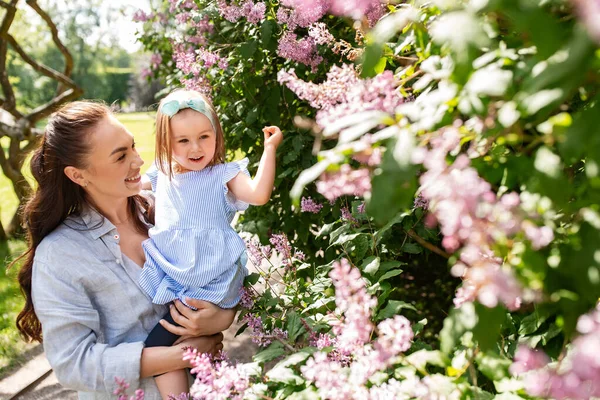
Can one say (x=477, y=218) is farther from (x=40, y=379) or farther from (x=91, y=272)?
(x=40, y=379)

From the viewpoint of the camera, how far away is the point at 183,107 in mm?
2045

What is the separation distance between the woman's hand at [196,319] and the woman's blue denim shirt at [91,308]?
0.12 meters

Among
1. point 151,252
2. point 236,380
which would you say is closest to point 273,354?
point 236,380

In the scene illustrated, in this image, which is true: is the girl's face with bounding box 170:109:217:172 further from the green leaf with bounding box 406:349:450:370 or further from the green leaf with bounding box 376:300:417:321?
the green leaf with bounding box 406:349:450:370

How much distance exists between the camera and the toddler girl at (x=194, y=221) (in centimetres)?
202

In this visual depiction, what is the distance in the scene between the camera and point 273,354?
4.97 ft

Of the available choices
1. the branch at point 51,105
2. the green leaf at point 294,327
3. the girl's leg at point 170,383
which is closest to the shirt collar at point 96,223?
the girl's leg at point 170,383

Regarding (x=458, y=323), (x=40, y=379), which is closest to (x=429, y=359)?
(x=458, y=323)

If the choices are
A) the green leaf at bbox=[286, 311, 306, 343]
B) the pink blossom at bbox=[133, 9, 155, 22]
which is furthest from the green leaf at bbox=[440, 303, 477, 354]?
the pink blossom at bbox=[133, 9, 155, 22]

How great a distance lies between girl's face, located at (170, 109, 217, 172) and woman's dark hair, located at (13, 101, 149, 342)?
0.30 meters

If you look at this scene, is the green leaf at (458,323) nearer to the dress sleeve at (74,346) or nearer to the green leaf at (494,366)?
the green leaf at (494,366)

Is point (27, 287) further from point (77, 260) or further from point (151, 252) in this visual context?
point (151, 252)

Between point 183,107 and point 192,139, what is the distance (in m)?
0.12

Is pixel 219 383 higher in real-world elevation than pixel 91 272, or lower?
higher
